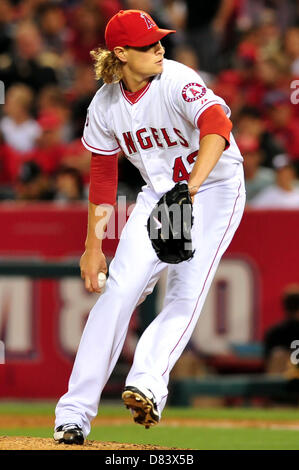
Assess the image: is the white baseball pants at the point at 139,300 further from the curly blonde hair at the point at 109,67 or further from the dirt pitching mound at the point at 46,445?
the curly blonde hair at the point at 109,67

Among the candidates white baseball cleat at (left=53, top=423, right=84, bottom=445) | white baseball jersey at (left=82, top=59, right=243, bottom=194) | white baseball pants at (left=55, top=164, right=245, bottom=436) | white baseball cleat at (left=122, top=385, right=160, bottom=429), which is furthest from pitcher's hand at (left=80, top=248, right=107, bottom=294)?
white baseball cleat at (left=53, top=423, right=84, bottom=445)

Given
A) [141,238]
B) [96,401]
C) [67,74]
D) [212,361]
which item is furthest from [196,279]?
[67,74]

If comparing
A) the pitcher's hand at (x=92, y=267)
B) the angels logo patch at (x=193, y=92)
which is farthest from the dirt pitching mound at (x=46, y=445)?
the angels logo patch at (x=193, y=92)

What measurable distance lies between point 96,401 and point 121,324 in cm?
41

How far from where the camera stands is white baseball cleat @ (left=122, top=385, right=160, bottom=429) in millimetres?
5074

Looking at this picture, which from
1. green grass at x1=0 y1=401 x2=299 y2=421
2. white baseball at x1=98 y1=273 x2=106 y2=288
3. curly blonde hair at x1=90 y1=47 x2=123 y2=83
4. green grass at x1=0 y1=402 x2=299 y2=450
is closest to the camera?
curly blonde hair at x1=90 y1=47 x2=123 y2=83

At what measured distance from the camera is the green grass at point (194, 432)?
22.0 ft

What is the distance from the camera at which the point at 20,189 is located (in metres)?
10.3

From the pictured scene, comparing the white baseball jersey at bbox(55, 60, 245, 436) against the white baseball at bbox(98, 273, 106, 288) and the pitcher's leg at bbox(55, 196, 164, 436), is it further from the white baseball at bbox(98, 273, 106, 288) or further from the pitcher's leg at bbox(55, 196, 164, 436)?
the white baseball at bbox(98, 273, 106, 288)

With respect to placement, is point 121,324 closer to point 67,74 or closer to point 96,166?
point 96,166

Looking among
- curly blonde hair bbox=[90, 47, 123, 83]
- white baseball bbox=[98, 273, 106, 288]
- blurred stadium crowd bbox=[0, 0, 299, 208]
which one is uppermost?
blurred stadium crowd bbox=[0, 0, 299, 208]

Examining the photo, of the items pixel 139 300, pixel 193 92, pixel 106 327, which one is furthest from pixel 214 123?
pixel 106 327

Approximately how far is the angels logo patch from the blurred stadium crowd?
14.6 ft
